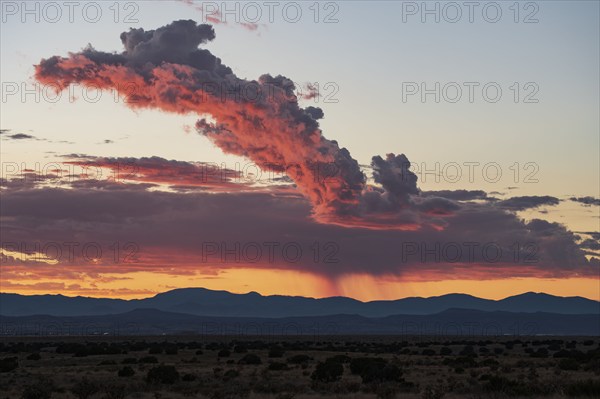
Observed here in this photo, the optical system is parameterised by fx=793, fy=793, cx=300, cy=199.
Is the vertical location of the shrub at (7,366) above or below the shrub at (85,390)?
below

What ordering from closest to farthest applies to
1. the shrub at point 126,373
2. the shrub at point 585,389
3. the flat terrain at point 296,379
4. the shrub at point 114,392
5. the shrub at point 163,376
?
the shrub at point 585,389
the shrub at point 114,392
the flat terrain at point 296,379
the shrub at point 163,376
the shrub at point 126,373

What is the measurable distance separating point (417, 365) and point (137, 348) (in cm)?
4032

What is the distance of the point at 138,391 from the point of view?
138 ft

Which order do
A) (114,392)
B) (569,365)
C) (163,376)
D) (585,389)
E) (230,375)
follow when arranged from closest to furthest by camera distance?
(585,389) → (114,392) → (163,376) → (230,375) → (569,365)

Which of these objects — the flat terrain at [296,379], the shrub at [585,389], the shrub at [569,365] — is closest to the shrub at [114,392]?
the flat terrain at [296,379]

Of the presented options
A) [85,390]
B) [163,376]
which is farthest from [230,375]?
[85,390]

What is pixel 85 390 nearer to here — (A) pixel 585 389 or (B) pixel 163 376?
(B) pixel 163 376

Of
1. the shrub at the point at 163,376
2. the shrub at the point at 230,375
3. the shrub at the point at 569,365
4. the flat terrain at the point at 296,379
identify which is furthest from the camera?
the shrub at the point at 569,365

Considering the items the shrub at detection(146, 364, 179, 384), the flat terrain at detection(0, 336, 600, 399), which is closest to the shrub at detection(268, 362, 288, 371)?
the flat terrain at detection(0, 336, 600, 399)

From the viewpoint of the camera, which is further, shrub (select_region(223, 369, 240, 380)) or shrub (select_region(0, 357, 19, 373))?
shrub (select_region(0, 357, 19, 373))

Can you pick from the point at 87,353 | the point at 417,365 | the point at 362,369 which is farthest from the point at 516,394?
the point at 87,353

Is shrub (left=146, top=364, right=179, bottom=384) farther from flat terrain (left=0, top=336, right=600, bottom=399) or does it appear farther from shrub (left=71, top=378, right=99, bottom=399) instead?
shrub (left=71, top=378, right=99, bottom=399)

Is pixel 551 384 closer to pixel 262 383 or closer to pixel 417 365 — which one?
pixel 262 383

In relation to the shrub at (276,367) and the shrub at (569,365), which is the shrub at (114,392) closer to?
the shrub at (276,367)
